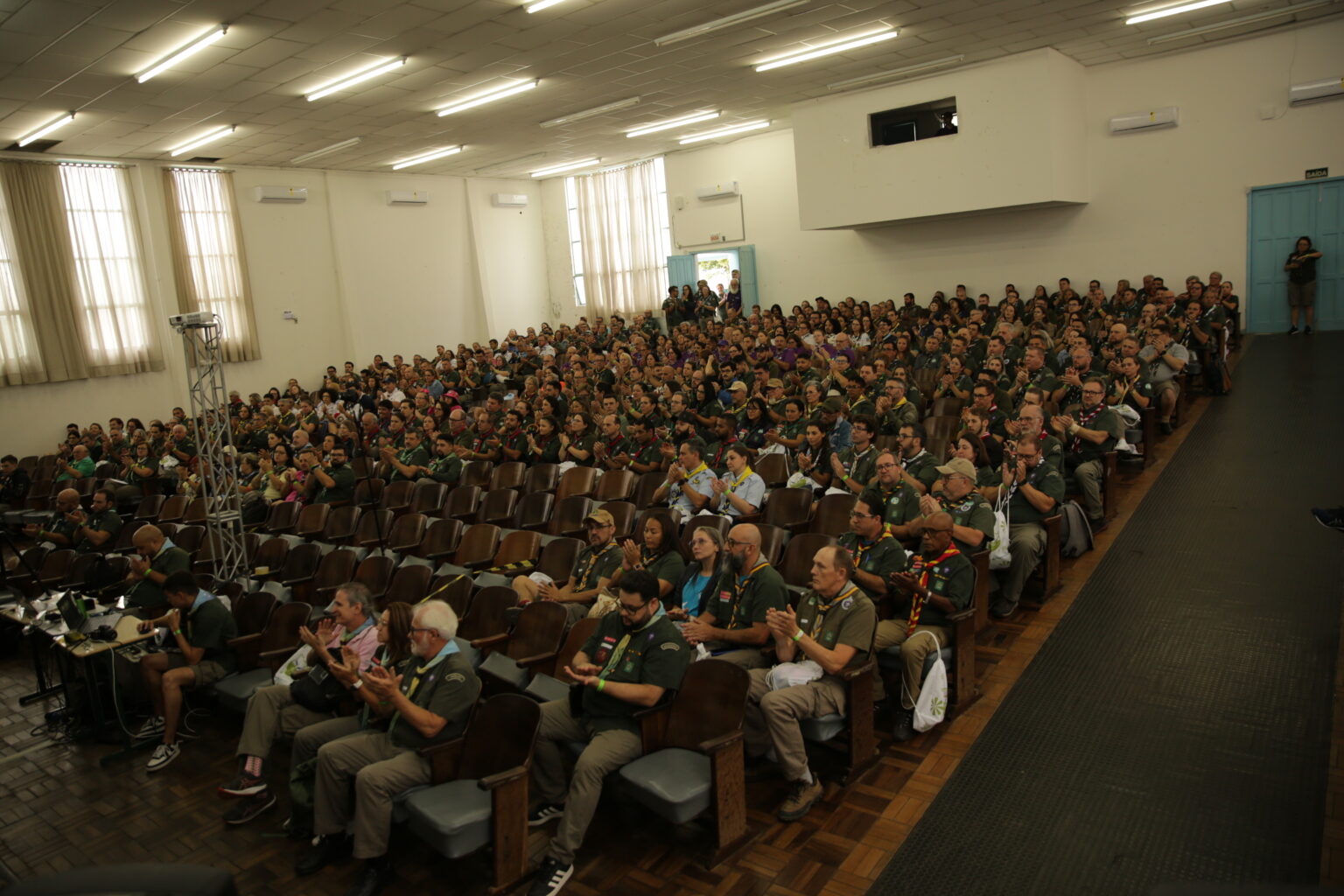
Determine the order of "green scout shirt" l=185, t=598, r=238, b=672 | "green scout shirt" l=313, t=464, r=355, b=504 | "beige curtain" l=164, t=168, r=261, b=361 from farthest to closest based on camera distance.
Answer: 1. "beige curtain" l=164, t=168, r=261, b=361
2. "green scout shirt" l=313, t=464, r=355, b=504
3. "green scout shirt" l=185, t=598, r=238, b=672

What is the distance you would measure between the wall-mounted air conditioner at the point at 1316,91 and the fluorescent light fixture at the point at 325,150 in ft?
39.9

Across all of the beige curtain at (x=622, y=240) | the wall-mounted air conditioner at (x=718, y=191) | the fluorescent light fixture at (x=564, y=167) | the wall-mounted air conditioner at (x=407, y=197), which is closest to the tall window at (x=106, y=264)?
the wall-mounted air conditioner at (x=407, y=197)

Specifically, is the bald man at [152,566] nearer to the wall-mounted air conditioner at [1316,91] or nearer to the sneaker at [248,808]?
the sneaker at [248,808]

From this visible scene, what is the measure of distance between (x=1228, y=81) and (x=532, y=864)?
12.0m

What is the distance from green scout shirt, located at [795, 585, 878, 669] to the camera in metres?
3.44

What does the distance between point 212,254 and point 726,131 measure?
8.68m

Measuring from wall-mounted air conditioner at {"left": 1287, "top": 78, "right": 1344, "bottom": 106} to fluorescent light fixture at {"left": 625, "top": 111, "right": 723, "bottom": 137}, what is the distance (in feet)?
23.5

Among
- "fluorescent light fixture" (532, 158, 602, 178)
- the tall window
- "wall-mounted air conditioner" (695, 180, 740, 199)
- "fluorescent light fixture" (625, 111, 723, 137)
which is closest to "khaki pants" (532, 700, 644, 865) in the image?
"fluorescent light fixture" (625, 111, 723, 137)

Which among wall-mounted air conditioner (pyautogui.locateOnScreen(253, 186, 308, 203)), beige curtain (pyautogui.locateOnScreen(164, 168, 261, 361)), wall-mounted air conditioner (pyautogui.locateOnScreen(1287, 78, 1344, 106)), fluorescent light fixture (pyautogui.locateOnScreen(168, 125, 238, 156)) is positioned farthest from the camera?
wall-mounted air conditioner (pyautogui.locateOnScreen(253, 186, 308, 203))

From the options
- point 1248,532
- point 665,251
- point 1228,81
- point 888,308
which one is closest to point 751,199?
point 665,251

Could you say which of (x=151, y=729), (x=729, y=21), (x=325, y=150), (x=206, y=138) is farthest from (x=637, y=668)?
(x=325, y=150)

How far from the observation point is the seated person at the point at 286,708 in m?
3.91

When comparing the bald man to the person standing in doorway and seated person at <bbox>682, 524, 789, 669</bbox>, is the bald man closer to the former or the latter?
seated person at <bbox>682, 524, 789, 669</bbox>

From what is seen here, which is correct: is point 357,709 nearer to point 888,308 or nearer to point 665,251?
point 888,308
